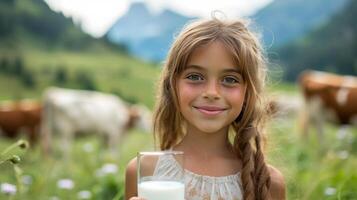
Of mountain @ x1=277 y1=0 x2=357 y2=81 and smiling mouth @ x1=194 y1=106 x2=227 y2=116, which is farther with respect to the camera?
mountain @ x1=277 y1=0 x2=357 y2=81

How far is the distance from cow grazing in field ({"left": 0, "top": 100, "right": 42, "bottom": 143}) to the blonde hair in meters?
8.27

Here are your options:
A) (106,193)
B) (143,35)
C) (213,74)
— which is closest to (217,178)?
(213,74)

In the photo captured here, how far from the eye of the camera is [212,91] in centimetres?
181

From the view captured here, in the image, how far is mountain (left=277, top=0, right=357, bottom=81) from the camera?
12.2 meters

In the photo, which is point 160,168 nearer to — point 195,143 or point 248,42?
point 195,143

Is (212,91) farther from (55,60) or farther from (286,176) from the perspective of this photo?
(55,60)

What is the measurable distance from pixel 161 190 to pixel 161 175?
68 millimetres

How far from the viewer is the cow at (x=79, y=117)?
9.23 m

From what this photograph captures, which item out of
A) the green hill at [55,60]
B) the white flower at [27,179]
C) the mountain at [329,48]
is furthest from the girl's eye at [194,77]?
the green hill at [55,60]

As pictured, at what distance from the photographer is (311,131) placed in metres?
9.30

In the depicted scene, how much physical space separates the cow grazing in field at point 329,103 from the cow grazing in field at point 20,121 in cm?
423

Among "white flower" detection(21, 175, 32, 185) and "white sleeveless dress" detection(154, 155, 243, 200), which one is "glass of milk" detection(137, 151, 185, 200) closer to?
"white sleeveless dress" detection(154, 155, 243, 200)

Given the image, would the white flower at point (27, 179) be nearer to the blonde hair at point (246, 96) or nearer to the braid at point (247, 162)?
the blonde hair at point (246, 96)

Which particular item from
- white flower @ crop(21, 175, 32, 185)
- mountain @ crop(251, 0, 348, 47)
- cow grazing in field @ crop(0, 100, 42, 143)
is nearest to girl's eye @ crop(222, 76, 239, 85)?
white flower @ crop(21, 175, 32, 185)
